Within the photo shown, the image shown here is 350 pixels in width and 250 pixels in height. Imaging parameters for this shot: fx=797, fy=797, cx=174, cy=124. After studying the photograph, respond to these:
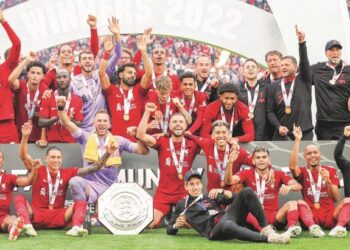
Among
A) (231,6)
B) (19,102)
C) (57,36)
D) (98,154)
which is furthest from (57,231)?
(231,6)

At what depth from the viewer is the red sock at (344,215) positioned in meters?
8.37

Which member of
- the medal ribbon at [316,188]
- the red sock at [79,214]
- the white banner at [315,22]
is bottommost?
the red sock at [79,214]

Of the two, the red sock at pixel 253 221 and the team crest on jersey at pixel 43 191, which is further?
the team crest on jersey at pixel 43 191

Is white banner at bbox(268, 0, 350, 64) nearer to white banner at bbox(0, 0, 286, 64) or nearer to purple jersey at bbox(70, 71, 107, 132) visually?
white banner at bbox(0, 0, 286, 64)

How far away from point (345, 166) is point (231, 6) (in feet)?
13.5

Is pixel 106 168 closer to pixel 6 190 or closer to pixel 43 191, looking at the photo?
pixel 43 191

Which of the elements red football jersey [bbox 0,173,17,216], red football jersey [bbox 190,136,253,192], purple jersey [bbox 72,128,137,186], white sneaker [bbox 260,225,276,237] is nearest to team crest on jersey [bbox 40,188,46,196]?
red football jersey [bbox 0,173,17,216]

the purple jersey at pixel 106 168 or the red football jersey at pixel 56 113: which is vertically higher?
the red football jersey at pixel 56 113

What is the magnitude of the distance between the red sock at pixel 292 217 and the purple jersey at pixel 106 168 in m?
2.00

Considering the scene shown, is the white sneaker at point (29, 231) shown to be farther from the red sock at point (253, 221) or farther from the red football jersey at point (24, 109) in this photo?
the red sock at point (253, 221)

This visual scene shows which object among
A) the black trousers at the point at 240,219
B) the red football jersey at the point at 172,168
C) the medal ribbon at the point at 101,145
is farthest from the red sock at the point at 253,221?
the medal ribbon at the point at 101,145

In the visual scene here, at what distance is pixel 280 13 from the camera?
479 inches

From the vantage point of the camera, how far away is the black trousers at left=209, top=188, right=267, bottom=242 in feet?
25.2

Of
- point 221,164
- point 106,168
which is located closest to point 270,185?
point 221,164
